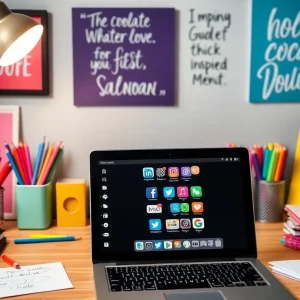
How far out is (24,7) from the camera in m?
1.45

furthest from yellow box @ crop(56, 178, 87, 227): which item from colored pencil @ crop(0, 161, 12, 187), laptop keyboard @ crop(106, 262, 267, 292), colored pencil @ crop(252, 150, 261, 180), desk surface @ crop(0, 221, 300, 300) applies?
colored pencil @ crop(252, 150, 261, 180)

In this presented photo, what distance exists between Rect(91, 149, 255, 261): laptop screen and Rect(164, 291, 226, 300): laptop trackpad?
0.54 ft

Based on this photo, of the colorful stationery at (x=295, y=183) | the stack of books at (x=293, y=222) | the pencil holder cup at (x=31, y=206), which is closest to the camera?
the stack of books at (x=293, y=222)

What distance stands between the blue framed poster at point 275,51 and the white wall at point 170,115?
1.0 inches

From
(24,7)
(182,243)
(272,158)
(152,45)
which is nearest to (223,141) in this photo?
(272,158)

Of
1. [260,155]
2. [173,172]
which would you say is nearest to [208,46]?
[260,155]

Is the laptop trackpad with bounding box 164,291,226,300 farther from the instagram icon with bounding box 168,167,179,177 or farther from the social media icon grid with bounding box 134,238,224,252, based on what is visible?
the instagram icon with bounding box 168,167,179,177

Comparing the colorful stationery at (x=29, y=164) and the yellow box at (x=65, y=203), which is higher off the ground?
the colorful stationery at (x=29, y=164)

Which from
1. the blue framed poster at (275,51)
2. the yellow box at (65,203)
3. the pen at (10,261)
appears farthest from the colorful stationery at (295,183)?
the pen at (10,261)

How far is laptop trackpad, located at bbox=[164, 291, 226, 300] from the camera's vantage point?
39.0 inches

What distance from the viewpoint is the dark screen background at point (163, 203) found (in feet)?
3.85

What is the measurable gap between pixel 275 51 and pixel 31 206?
2.58ft

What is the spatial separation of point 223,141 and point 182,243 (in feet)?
1.45

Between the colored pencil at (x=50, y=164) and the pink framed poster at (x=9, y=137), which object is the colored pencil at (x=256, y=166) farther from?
the pink framed poster at (x=9, y=137)
